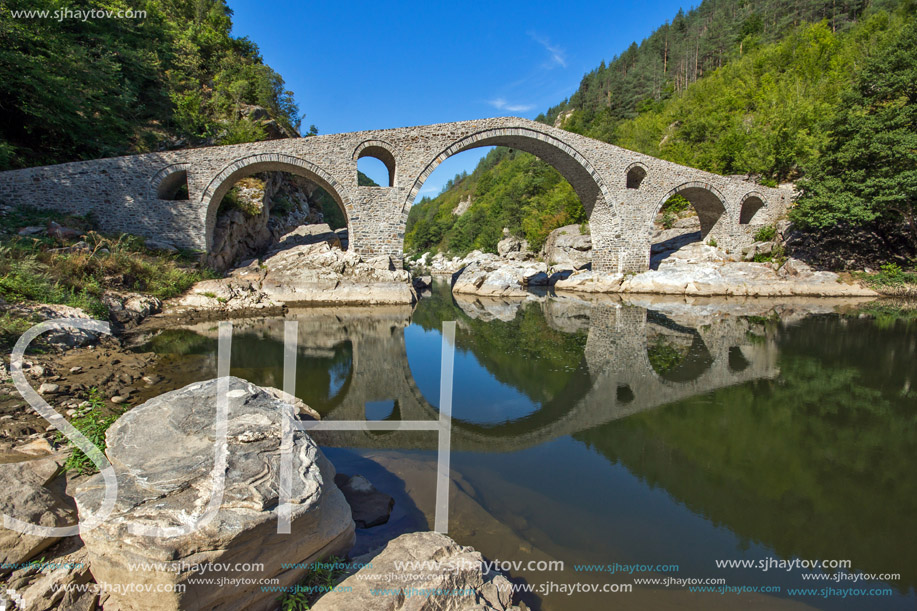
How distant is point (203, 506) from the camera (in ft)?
4.84

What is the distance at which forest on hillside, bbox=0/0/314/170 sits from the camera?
10625 millimetres

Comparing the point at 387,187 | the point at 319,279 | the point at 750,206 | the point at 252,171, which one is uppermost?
the point at 750,206

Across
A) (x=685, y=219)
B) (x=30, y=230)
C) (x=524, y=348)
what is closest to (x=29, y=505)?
(x=524, y=348)

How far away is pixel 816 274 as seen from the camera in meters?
15.3

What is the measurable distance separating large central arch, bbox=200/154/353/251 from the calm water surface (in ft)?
25.5

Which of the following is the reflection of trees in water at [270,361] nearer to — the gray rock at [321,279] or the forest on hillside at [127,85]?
the gray rock at [321,279]

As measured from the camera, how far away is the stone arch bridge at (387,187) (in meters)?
13.1

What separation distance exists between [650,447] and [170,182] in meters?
17.3

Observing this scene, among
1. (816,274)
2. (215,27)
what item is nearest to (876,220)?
(816,274)

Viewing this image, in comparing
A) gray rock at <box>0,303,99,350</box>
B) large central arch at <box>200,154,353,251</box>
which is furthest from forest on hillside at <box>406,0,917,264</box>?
gray rock at <box>0,303,99,350</box>

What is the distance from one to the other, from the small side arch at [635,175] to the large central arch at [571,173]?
166 cm
